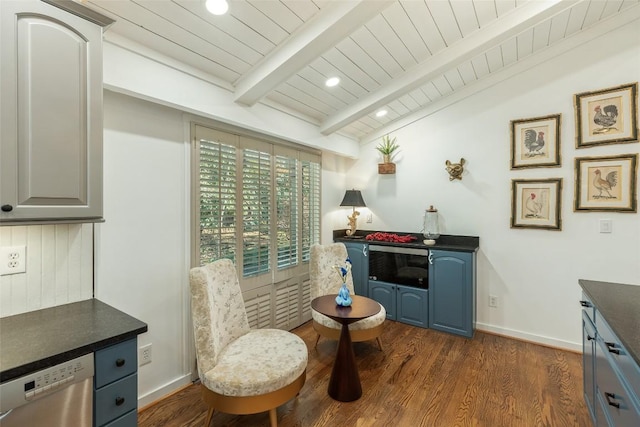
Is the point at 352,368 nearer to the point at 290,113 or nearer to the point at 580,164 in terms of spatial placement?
the point at 290,113

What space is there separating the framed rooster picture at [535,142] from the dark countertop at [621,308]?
5.21 feet

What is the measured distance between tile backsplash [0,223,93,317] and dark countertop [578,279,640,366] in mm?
2544

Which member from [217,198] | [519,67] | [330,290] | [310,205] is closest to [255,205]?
[217,198]

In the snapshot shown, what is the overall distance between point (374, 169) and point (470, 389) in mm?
2740

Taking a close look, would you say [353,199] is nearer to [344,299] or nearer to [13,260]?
[344,299]

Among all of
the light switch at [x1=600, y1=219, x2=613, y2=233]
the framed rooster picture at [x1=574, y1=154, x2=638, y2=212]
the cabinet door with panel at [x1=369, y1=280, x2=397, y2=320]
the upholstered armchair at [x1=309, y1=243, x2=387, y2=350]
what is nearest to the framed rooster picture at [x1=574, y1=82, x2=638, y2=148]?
the framed rooster picture at [x1=574, y1=154, x2=638, y2=212]

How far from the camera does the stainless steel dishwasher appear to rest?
3.08 feet

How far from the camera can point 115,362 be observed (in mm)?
1189

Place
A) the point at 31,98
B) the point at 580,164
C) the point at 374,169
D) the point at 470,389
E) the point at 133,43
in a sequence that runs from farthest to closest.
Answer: the point at 374,169 → the point at 580,164 → the point at 470,389 → the point at 133,43 → the point at 31,98

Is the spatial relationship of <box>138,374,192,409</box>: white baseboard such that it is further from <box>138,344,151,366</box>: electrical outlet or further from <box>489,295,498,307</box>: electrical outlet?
<box>489,295,498,307</box>: electrical outlet

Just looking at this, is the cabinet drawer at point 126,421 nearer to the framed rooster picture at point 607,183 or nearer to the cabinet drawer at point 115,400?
the cabinet drawer at point 115,400

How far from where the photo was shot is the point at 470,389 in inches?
87.3

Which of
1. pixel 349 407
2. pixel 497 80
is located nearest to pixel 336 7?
pixel 497 80

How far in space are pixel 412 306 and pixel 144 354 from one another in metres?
2.67
